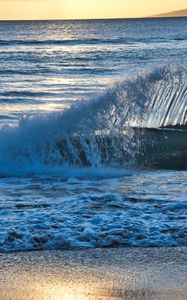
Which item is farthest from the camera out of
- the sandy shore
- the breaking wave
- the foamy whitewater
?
the breaking wave

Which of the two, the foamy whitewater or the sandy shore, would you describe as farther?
the foamy whitewater

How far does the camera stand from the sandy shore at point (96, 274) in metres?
4.62

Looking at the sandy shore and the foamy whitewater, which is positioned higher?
the sandy shore

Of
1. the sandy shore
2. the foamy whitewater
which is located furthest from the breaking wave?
the sandy shore

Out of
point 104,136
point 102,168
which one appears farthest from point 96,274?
point 104,136

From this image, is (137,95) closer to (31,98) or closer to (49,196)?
(49,196)

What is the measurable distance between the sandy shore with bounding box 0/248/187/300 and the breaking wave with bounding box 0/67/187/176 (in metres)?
4.35

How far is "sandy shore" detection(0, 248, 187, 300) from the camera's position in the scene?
462 cm

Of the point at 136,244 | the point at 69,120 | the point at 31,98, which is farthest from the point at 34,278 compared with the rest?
the point at 31,98

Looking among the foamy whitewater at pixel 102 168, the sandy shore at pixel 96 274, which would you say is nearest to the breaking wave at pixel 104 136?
the foamy whitewater at pixel 102 168

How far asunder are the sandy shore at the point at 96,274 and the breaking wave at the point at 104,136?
14.3 ft

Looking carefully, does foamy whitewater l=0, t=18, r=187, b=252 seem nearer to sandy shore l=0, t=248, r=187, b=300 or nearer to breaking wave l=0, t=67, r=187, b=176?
breaking wave l=0, t=67, r=187, b=176

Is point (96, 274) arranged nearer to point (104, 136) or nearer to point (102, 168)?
point (102, 168)

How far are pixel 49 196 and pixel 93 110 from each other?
388 centimetres
